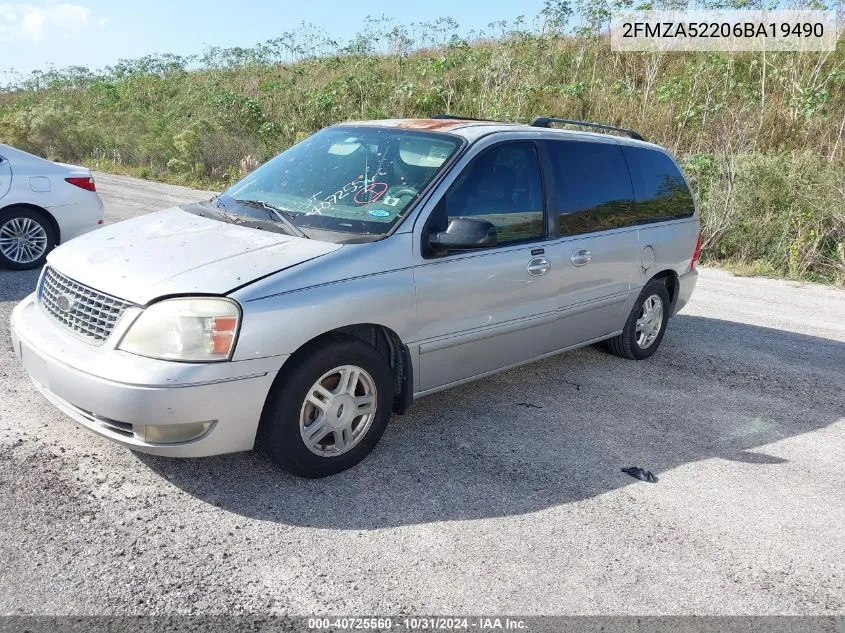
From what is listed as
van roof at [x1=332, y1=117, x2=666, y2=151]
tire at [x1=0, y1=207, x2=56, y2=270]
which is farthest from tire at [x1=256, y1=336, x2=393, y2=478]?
tire at [x1=0, y1=207, x2=56, y2=270]

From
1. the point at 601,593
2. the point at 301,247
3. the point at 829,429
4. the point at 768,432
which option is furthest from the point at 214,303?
the point at 829,429

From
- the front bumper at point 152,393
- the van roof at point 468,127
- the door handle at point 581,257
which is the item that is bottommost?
the front bumper at point 152,393

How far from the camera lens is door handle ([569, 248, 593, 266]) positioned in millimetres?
5094

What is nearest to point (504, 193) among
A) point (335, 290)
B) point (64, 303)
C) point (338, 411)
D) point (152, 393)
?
point (335, 290)

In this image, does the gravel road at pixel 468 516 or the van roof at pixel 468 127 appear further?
the van roof at pixel 468 127

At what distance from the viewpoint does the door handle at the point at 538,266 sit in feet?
15.6

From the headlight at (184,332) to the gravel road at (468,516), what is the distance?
0.75 meters

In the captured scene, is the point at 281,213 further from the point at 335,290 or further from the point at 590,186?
the point at 590,186

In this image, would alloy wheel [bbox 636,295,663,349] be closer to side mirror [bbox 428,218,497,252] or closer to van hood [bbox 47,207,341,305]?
side mirror [bbox 428,218,497,252]

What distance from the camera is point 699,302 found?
8.48 m

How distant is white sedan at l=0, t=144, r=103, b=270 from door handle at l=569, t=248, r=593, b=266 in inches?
220

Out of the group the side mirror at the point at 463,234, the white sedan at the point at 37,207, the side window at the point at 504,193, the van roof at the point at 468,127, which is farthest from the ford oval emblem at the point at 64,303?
the white sedan at the point at 37,207

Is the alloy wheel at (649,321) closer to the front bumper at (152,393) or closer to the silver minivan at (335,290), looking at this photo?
the silver minivan at (335,290)

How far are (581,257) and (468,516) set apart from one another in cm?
220
